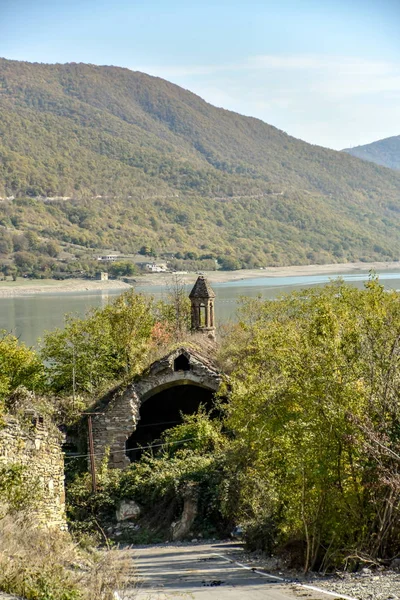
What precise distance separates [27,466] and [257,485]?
18.0 ft

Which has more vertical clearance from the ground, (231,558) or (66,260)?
(66,260)

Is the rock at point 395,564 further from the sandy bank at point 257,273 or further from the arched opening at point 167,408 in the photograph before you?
the sandy bank at point 257,273

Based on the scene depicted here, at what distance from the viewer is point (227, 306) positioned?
8244cm

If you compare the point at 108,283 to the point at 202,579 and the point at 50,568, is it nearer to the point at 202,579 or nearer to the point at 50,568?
the point at 202,579

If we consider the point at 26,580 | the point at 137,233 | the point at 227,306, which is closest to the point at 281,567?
the point at 26,580

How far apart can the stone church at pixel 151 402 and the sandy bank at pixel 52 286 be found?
4152 inches

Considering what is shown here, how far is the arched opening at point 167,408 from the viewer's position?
25828mm

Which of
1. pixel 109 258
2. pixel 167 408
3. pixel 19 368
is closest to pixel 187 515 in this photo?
pixel 167 408

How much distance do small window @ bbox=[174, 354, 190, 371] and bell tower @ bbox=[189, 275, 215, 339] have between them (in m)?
7.03

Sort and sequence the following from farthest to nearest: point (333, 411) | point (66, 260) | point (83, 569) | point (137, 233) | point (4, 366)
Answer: point (137, 233) < point (66, 260) < point (4, 366) < point (333, 411) < point (83, 569)

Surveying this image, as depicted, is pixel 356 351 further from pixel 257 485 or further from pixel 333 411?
pixel 257 485

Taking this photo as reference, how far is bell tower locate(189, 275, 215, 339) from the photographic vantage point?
3183 cm

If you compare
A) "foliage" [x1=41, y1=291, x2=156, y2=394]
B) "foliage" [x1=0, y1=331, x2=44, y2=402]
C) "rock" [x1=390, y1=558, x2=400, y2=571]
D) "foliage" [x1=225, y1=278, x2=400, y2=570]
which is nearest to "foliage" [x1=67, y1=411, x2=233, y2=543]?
"foliage" [x1=41, y1=291, x2=156, y2=394]

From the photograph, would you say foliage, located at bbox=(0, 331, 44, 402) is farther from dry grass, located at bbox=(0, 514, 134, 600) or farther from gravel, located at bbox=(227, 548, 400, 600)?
dry grass, located at bbox=(0, 514, 134, 600)
